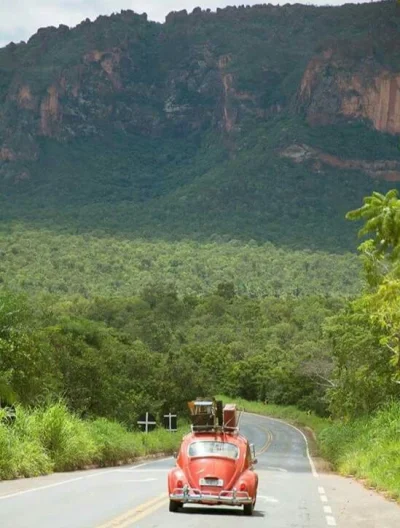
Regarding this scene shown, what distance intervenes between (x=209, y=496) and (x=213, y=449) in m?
0.79

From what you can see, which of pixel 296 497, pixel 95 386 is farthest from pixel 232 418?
pixel 95 386

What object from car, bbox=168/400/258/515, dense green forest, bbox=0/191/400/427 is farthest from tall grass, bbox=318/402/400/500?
car, bbox=168/400/258/515

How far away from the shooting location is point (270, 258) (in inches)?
6353

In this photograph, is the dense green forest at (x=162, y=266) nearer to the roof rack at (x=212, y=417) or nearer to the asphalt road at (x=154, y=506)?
the asphalt road at (x=154, y=506)

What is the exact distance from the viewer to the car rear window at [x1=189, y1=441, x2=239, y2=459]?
1734 centimetres

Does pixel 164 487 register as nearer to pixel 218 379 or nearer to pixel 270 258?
pixel 218 379

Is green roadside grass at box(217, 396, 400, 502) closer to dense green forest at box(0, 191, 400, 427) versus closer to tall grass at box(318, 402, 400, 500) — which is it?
tall grass at box(318, 402, 400, 500)

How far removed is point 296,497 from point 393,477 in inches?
119

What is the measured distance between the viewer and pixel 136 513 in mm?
16625

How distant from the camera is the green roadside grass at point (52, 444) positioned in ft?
79.5

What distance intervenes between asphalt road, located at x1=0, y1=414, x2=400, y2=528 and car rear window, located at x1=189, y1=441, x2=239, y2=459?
999mm

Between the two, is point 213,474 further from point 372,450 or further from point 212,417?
point 372,450

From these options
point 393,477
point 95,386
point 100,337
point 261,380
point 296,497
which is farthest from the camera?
point 261,380

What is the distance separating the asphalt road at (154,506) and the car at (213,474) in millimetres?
292
